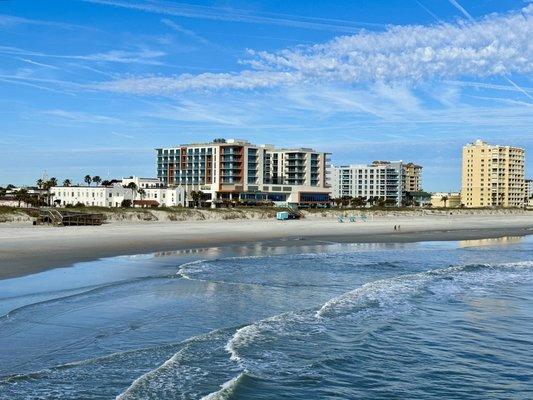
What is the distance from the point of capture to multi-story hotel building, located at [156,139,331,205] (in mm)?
141250

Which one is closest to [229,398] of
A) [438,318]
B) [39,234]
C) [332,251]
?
[438,318]

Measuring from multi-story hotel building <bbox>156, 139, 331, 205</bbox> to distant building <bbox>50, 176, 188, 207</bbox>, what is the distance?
19691mm

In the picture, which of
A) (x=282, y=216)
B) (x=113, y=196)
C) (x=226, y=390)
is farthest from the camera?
(x=113, y=196)

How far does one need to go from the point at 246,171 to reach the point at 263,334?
129 meters

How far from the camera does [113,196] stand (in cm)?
10556

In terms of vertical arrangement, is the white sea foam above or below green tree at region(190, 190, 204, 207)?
below

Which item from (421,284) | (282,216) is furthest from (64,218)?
(421,284)

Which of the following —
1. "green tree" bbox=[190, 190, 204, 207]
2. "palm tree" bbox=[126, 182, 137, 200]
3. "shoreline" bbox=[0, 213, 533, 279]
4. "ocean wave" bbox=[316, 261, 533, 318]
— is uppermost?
"palm tree" bbox=[126, 182, 137, 200]

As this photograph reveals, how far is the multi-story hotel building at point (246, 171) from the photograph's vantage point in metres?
141

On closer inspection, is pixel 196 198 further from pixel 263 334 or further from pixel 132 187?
pixel 263 334

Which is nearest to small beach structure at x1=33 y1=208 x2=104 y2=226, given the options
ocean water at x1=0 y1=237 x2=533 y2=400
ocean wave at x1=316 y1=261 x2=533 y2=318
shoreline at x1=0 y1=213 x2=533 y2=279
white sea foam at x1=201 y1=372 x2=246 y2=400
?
shoreline at x1=0 y1=213 x2=533 y2=279

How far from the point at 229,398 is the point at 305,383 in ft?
5.06

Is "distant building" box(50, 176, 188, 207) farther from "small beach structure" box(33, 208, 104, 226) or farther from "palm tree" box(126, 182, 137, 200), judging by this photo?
"small beach structure" box(33, 208, 104, 226)

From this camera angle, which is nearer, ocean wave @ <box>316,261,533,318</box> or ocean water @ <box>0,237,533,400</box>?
ocean water @ <box>0,237,533,400</box>
